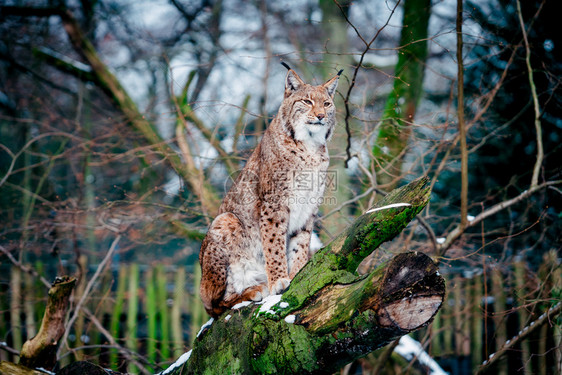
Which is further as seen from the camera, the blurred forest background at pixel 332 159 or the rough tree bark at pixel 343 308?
the blurred forest background at pixel 332 159

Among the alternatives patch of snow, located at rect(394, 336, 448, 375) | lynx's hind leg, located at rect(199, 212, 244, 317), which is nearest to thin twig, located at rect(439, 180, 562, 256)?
patch of snow, located at rect(394, 336, 448, 375)

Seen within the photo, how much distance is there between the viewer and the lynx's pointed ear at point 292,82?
4180 millimetres

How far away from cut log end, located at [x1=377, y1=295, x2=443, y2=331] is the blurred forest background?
2667mm

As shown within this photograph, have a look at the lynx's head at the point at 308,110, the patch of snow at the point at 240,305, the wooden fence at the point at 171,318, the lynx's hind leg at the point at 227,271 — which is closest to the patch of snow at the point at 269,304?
the patch of snow at the point at 240,305

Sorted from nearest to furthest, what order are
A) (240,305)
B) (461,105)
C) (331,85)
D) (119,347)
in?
(240,305)
(331,85)
(461,105)
(119,347)

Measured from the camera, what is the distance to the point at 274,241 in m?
3.82

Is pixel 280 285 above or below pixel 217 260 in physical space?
below

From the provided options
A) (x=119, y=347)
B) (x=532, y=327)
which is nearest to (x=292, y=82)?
(x=532, y=327)

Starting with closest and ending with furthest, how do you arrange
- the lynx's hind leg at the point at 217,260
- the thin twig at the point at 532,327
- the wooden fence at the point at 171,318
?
the lynx's hind leg at the point at 217,260 < the thin twig at the point at 532,327 < the wooden fence at the point at 171,318

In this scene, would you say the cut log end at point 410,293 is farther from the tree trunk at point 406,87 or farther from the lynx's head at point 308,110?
the tree trunk at point 406,87

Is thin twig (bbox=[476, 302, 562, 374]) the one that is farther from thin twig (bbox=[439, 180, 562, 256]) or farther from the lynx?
the lynx

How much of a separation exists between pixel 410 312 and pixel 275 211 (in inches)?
75.8

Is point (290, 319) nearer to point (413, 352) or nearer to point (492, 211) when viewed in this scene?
point (492, 211)

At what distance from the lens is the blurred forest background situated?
5.43m
